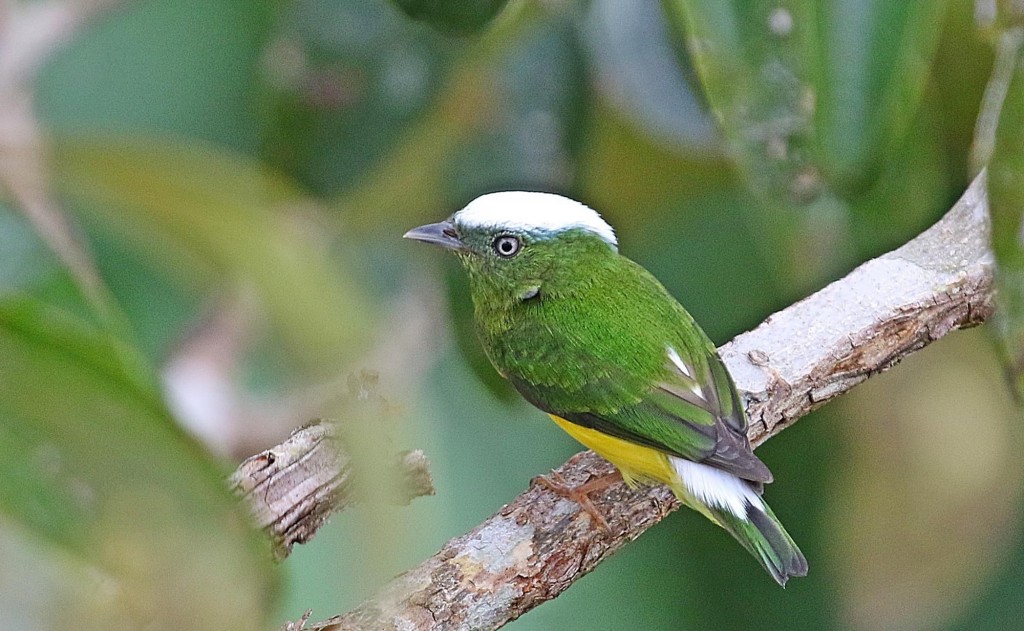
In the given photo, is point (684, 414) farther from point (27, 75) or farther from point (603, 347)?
point (27, 75)

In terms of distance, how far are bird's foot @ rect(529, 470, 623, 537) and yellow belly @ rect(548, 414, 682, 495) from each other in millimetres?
29

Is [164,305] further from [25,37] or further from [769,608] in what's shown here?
[769,608]

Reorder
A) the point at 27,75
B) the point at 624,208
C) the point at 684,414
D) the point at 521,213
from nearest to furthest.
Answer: the point at 684,414 < the point at 521,213 < the point at 624,208 < the point at 27,75

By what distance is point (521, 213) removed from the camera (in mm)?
1915

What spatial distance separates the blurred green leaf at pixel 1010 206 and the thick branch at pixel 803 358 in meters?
0.37

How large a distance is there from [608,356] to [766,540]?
34cm

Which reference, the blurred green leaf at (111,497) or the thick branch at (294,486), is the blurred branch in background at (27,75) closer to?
the thick branch at (294,486)

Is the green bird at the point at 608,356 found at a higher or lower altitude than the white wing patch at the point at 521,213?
lower

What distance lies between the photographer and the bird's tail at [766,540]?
1.55 metres

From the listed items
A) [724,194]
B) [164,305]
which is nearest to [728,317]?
[724,194]

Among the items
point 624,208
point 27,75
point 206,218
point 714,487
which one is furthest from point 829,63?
point 27,75

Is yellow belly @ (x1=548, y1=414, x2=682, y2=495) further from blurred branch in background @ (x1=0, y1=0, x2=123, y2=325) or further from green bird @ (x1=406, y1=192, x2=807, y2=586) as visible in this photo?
blurred branch in background @ (x1=0, y1=0, x2=123, y2=325)

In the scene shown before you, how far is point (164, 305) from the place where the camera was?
2471mm

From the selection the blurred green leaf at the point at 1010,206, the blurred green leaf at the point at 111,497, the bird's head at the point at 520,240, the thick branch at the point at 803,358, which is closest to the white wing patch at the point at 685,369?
the thick branch at the point at 803,358
